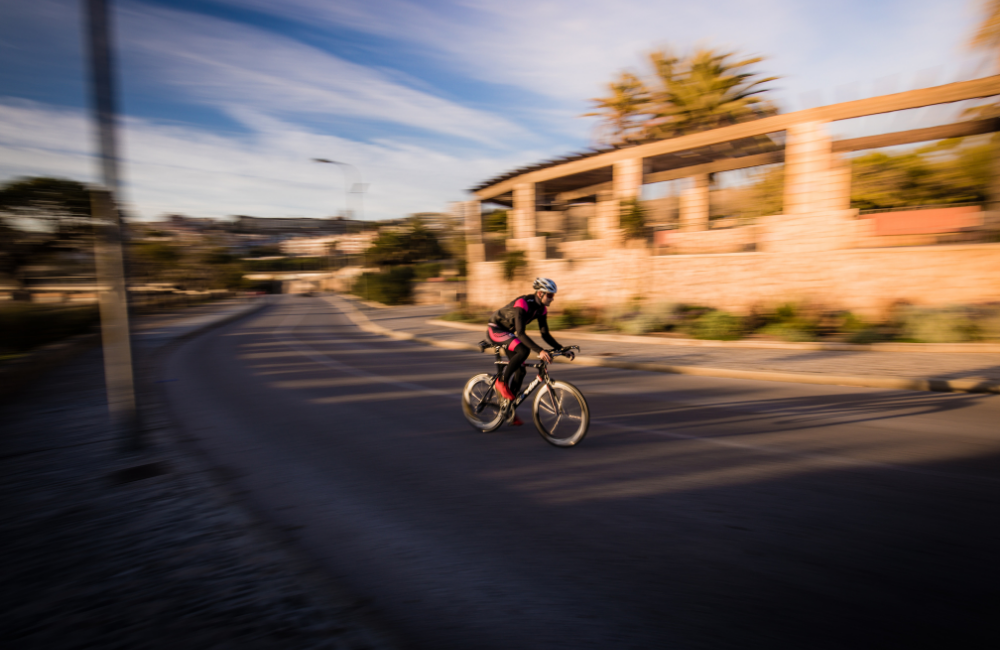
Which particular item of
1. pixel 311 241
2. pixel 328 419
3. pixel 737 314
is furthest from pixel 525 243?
pixel 311 241

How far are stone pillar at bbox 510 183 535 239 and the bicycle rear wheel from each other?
19.0 m

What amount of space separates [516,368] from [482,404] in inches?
26.4

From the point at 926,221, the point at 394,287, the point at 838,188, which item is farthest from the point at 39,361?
the point at 394,287

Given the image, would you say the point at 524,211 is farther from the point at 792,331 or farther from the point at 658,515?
the point at 658,515

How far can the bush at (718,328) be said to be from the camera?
1399 cm

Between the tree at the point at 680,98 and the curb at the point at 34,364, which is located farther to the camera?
the tree at the point at 680,98

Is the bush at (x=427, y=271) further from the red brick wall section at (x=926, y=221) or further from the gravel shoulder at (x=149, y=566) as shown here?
the gravel shoulder at (x=149, y=566)

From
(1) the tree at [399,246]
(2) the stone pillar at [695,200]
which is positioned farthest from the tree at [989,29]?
(1) the tree at [399,246]

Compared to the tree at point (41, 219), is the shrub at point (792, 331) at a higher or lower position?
lower

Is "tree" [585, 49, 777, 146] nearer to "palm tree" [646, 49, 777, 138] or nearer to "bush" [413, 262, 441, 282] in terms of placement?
"palm tree" [646, 49, 777, 138]

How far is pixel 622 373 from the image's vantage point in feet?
Result: 35.4

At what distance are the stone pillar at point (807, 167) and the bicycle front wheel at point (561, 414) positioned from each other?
13409mm

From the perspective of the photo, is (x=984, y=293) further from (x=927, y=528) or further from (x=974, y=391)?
(x=927, y=528)

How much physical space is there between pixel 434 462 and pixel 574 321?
14.0 meters
